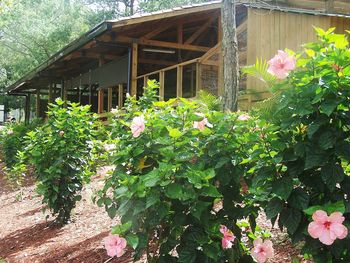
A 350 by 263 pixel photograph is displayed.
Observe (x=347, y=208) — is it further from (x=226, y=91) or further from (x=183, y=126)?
(x=226, y=91)

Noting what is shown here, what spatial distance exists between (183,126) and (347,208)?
42.5 inches

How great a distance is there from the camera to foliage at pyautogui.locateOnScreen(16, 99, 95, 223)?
5.94 meters

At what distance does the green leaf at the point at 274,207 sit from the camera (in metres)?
2.15

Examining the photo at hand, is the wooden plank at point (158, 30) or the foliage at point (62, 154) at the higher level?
the wooden plank at point (158, 30)

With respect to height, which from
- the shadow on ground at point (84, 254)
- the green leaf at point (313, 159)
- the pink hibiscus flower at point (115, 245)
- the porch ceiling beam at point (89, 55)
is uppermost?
the porch ceiling beam at point (89, 55)

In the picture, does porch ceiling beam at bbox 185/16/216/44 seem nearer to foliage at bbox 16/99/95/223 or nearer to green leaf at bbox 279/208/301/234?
foliage at bbox 16/99/95/223

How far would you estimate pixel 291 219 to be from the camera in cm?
212

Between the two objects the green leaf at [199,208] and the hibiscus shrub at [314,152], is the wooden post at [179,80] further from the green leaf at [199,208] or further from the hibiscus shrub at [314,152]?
the hibiscus shrub at [314,152]

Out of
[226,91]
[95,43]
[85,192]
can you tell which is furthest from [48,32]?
[226,91]

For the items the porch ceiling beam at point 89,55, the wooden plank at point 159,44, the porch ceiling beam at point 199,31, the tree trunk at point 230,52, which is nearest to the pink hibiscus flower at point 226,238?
the tree trunk at point 230,52

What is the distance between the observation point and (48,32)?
2883 centimetres

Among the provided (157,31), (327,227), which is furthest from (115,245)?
(157,31)

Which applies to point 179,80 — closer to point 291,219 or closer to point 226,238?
point 226,238

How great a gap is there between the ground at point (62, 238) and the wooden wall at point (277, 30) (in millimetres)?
3772
